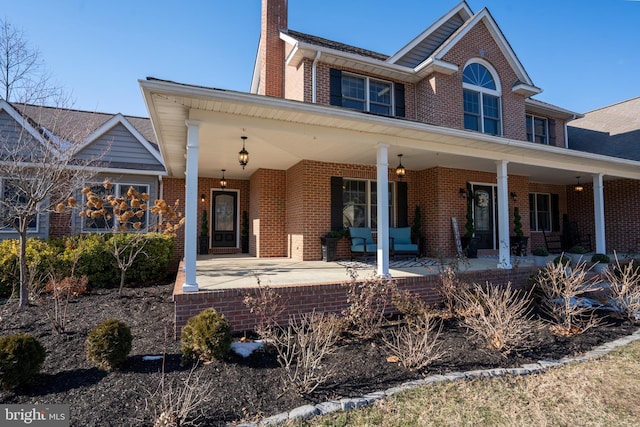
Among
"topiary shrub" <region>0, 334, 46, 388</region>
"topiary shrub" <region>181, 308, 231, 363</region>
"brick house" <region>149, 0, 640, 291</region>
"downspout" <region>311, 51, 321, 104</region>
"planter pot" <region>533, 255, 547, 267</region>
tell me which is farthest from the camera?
"downspout" <region>311, 51, 321, 104</region>

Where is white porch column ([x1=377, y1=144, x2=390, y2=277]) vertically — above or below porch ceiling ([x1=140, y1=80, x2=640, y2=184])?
below

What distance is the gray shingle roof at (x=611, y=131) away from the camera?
41.9 ft

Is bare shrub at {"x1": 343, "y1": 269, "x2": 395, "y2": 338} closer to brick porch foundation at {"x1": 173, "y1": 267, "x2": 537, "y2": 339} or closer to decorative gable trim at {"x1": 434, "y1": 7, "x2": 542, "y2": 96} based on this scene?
brick porch foundation at {"x1": 173, "y1": 267, "x2": 537, "y2": 339}

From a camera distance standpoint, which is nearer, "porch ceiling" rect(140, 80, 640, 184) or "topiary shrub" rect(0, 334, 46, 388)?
"topiary shrub" rect(0, 334, 46, 388)

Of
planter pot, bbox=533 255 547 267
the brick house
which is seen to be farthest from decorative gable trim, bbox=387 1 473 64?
planter pot, bbox=533 255 547 267

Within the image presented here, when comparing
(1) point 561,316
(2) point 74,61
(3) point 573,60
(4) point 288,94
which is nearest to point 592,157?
(3) point 573,60

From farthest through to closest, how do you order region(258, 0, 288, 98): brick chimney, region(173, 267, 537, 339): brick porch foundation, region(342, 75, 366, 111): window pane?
region(258, 0, 288, 98): brick chimney < region(342, 75, 366, 111): window pane < region(173, 267, 537, 339): brick porch foundation

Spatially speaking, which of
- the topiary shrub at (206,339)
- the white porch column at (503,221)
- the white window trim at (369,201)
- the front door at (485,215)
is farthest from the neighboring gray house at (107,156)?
the front door at (485,215)

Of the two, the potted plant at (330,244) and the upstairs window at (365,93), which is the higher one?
the upstairs window at (365,93)

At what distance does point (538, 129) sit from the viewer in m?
12.9

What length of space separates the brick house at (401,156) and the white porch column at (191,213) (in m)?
1.22

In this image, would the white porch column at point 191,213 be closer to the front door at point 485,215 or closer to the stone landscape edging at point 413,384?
the stone landscape edging at point 413,384

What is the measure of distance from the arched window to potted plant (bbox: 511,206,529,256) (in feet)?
9.23

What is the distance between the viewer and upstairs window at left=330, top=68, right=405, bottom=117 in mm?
9266
